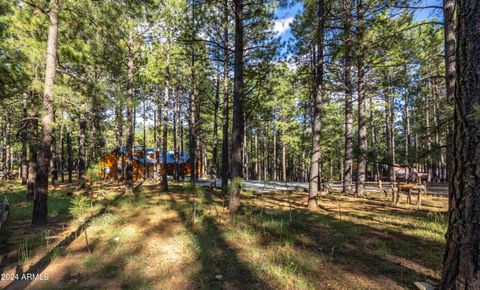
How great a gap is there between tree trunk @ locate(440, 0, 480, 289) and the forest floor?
1.53 m

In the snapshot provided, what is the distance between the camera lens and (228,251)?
4.95 metres

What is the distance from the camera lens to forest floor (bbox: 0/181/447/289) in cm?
387

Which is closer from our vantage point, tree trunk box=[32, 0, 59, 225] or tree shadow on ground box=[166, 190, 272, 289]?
tree shadow on ground box=[166, 190, 272, 289]

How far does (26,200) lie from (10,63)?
7.15 m

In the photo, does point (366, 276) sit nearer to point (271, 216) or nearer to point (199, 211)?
point (271, 216)

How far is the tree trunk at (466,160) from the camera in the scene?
7.51 ft

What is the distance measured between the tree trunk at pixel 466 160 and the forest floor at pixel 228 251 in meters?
1.53

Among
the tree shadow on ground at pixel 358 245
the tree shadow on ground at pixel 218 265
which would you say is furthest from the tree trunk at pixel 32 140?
the tree shadow on ground at pixel 358 245

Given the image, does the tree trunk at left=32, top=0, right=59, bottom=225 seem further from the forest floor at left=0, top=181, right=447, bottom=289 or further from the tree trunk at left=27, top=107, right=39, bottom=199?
the tree trunk at left=27, top=107, right=39, bottom=199

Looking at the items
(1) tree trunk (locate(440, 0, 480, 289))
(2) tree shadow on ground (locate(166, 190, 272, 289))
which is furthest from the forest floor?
(1) tree trunk (locate(440, 0, 480, 289))

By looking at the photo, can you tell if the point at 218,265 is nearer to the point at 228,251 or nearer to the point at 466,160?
the point at 228,251

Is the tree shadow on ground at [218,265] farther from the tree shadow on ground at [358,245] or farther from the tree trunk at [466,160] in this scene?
the tree trunk at [466,160]

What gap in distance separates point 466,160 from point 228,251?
14.0 ft

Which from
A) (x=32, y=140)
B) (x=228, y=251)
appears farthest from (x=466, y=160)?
(x=32, y=140)
